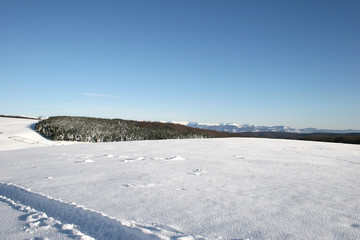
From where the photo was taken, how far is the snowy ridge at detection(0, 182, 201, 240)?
6.57 feet

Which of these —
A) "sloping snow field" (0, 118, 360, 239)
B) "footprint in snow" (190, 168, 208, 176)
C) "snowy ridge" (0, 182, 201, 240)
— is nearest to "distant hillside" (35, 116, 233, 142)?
"sloping snow field" (0, 118, 360, 239)

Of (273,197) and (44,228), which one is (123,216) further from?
(273,197)

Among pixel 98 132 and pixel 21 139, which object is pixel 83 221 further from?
pixel 98 132

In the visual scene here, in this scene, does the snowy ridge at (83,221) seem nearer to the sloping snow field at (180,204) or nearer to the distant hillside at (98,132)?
the sloping snow field at (180,204)

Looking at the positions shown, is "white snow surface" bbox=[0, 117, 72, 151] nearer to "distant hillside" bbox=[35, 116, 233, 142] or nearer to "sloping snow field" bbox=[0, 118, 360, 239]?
"distant hillside" bbox=[35, 116, 233, 142]

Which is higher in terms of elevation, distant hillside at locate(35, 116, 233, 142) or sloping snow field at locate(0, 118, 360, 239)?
distant hillside at locate(35, 116, 233, 142)

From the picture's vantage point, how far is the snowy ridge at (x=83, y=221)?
2.00 metres

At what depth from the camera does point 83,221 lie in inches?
91.4

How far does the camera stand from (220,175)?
4219mm

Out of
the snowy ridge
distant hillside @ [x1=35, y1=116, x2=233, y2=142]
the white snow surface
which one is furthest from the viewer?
distant hillside @ [x1=35, y1=116, x2=233, y2=142]

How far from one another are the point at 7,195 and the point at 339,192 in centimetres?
487

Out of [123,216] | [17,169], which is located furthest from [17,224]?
[17,169]

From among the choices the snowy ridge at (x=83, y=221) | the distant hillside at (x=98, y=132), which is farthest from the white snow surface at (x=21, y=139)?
the snowy ridge at (x=83, y=221)

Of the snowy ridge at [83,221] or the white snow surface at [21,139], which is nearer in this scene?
the snowy ridge at [83,221]
